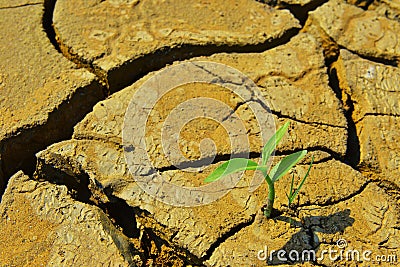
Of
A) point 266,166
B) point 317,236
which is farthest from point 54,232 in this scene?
point 317,236

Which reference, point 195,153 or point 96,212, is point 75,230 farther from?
point 195,153

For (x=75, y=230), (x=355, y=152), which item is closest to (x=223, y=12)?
(x=355, y=152)

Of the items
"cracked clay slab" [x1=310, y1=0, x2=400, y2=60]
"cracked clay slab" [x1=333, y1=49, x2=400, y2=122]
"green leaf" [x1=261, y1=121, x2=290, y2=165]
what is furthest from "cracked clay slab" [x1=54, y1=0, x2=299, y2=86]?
"green leaf" [x1=261, y1=121, x2=290, y2=165]

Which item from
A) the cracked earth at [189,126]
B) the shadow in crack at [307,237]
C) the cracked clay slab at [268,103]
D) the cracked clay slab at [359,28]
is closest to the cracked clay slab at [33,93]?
the cracked earth at [189,126]

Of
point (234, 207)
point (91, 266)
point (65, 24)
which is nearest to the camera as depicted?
point (91, 266)

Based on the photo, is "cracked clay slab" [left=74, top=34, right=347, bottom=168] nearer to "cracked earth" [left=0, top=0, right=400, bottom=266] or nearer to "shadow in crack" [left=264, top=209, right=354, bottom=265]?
"cracked earth" [left=0, top=0, right=400, bottom=266]

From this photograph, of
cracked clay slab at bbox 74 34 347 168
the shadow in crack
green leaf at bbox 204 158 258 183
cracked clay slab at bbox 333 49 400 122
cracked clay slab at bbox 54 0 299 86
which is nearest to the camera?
green leaf at bbox 204 158 258 183

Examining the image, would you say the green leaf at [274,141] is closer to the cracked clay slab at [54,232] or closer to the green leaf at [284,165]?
the green leaf at [284,165]
